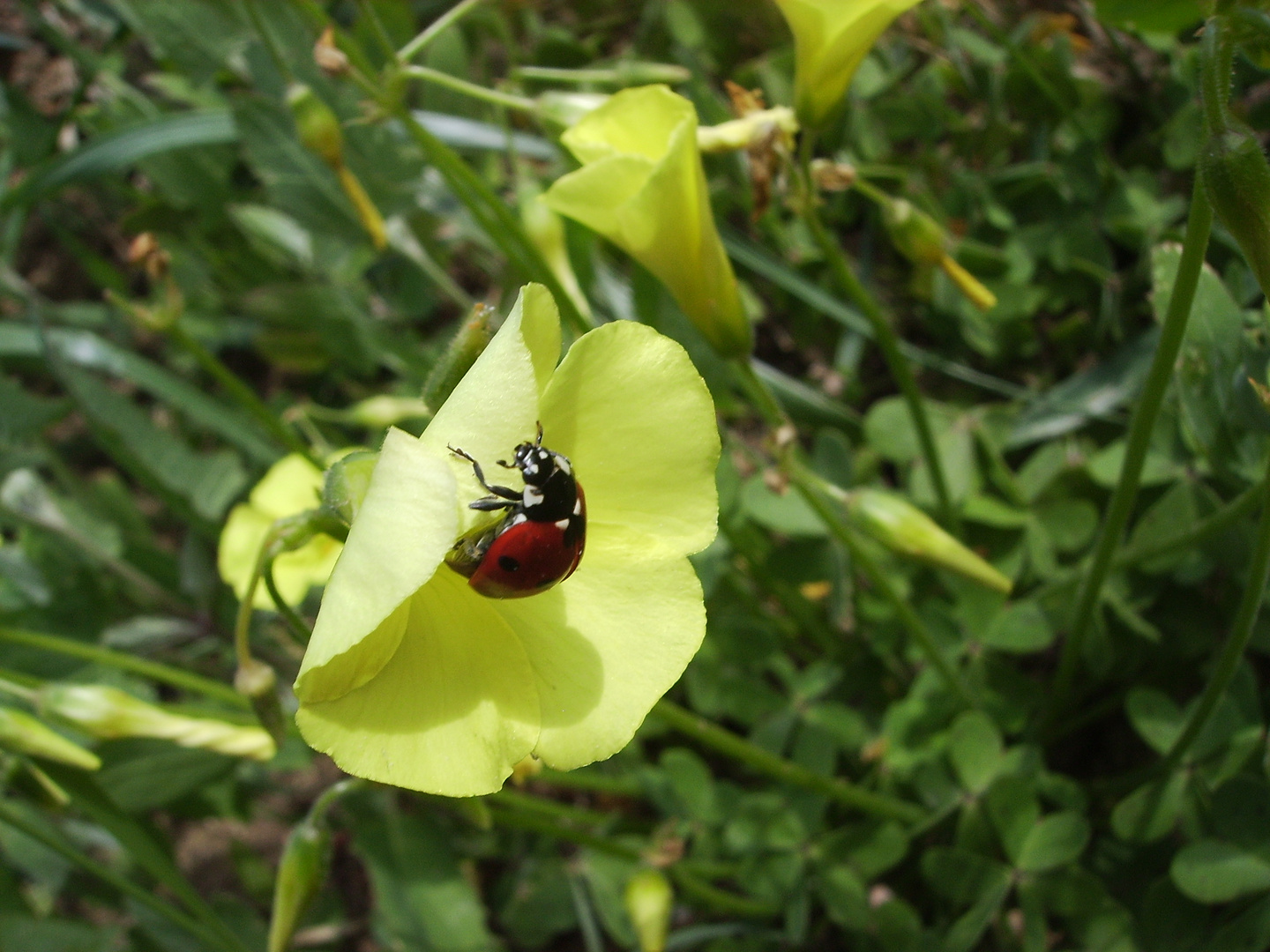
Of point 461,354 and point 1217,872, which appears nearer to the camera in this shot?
point 461,354

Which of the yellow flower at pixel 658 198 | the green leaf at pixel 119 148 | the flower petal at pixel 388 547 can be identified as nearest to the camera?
the flower petal at pixel 388 547

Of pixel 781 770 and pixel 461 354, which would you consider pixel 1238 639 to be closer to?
pixel 781 770

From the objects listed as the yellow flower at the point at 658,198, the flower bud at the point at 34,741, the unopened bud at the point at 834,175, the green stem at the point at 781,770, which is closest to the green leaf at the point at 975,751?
the green stem at the point at 781,770

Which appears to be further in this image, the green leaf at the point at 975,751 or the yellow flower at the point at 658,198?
the green leaf at the point at 975,751

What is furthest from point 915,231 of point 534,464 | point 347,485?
point 347,485

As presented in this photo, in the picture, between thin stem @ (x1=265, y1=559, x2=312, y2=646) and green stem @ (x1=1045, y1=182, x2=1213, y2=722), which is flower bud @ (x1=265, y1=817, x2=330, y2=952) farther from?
green stem @ (x1=1045, y1=182, x2=1213, y2=722)

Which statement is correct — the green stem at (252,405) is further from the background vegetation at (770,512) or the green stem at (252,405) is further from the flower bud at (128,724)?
the flower bud at (128,724)

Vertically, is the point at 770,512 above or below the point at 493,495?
below
